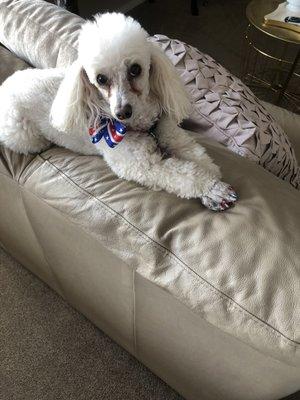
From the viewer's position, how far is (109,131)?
2.86ft

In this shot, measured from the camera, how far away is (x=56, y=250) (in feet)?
3.38

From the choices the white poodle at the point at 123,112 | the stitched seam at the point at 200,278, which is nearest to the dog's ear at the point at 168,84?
the white poodle at the point at 123,112

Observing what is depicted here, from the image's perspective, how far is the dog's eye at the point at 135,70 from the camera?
0.82 m

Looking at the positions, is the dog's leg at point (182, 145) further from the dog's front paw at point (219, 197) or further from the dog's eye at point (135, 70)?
the dog's eye at point (135, 70)

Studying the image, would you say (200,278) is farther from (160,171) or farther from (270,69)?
(270,69)

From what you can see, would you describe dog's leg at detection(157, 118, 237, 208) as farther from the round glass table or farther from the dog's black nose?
the round glass table

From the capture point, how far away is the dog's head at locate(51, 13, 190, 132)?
0.80 meters

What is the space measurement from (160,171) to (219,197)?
0.51 ft

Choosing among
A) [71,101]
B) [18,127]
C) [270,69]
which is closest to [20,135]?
[18,127]

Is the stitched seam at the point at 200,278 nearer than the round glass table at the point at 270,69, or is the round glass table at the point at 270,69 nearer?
the stitched seam at the point at 200,278

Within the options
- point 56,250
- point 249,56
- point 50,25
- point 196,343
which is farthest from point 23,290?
point 249,56

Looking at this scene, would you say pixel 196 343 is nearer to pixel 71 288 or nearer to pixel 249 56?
pixel 71 288

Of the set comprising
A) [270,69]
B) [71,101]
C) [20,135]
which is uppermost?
[71,101]

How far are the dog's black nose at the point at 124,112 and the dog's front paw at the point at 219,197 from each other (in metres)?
0.24
